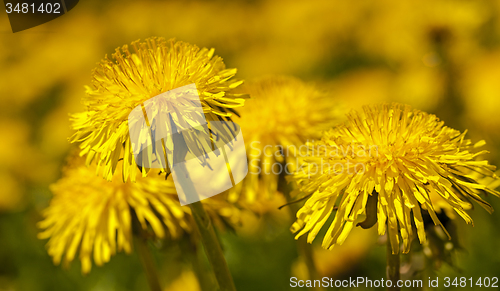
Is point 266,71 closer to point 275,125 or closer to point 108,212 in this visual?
point 275,125

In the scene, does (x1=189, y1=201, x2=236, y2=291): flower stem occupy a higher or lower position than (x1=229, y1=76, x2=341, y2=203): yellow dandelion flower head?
lower

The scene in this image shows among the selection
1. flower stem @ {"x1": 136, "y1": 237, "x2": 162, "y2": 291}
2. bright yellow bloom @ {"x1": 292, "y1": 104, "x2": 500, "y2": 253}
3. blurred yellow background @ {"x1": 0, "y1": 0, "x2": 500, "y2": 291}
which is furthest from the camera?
blurred yellow background @ {"x1": 0, "y1": 0, "x2": 500, "y2": 291}

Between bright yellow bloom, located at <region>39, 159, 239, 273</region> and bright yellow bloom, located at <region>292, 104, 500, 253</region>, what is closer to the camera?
bright yellow bloom, located at <region>292, 104, 500, 253</region>

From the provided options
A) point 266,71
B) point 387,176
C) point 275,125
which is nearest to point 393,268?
point 387,176

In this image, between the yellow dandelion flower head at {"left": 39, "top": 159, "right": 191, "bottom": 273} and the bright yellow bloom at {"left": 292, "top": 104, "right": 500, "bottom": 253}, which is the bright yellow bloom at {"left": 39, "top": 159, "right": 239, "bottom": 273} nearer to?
the yellow dandelion flower head at {"left": 39, "top": 159, "right": 191, "bottom": 273}

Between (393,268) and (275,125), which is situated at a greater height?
(275,125)

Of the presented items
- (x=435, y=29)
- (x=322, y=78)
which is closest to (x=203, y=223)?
(x=435, y=29)

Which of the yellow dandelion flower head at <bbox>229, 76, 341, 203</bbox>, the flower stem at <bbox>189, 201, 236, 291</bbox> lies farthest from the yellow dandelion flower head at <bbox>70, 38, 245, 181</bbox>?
the yellow dandelion flower head at <bbox>229, 76, 341, 203</bbox>
